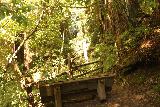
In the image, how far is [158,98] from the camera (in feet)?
36.0

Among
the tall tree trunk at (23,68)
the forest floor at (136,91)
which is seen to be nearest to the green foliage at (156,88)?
the forest floor at (136,91)

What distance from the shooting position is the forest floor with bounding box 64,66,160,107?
36.7ft

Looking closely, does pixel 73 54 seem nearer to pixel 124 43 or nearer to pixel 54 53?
pixel 54 53

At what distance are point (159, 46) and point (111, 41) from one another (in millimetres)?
4133

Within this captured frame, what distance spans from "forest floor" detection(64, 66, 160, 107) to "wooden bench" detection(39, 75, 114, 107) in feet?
1.11

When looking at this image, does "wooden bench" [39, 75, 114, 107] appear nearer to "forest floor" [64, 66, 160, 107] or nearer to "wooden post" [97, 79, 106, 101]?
"wooden post" [97, 79, 106, 101]

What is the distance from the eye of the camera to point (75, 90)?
11156 millimetres

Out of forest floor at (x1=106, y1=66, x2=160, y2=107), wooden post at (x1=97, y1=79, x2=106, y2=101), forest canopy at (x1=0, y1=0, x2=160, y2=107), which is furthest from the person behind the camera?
forest canopy at (x1=0, y1=0, x2=160, y2=107)

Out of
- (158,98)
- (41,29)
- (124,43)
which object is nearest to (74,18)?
(41,29)

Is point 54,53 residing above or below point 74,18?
below

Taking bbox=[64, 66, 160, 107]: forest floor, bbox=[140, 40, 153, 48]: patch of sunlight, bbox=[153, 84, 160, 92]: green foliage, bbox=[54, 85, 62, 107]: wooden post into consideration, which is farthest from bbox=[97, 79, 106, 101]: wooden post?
bbox=[140, 40, 153, 48]: patch of sunlight

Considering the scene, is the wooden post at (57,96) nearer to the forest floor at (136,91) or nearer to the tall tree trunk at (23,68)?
the forest floor at (136,91)

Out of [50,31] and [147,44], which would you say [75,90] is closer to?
[147,44]

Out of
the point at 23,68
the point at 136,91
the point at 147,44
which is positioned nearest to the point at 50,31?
the point at 23,68
